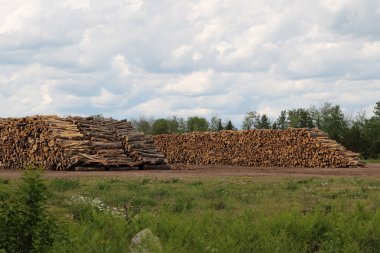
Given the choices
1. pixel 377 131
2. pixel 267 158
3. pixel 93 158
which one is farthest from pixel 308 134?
pixel 377 131

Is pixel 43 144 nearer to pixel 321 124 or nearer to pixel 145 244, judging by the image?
pixel 145 244

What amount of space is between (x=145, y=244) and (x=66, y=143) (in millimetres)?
18741

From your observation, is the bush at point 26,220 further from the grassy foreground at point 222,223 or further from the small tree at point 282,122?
the small tree at point 282,122

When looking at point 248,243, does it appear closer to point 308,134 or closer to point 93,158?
point 93,158

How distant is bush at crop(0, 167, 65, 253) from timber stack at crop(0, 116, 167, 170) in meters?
18.7

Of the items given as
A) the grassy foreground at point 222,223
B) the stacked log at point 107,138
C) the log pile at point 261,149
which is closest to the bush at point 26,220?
the grassy foreground at point 222,223

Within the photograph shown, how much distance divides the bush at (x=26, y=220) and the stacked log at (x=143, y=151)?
20702mm

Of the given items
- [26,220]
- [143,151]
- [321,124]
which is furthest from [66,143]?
[321,124]

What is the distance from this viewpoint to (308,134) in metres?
32.6

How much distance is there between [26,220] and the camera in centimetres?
568

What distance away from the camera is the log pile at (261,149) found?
3184 centimetres

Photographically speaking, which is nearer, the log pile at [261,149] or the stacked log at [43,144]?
the stacked log at [43,144]

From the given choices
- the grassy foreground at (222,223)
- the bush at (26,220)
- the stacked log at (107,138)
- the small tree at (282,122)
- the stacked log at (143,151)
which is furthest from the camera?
the small tree at (282,122)

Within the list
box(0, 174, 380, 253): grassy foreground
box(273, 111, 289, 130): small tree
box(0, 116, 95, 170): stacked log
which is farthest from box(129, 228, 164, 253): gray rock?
box(273, 111, 289, 130): small tree
